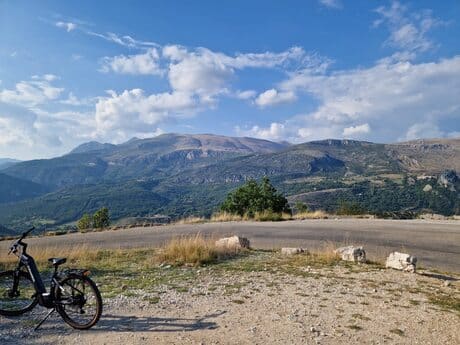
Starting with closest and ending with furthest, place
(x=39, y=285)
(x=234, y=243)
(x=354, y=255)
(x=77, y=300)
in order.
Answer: (x=77, y=300)
(x=39, y=285)
(x=354, y=255)
(x=234, y=243)

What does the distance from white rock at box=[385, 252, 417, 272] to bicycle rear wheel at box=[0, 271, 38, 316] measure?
351 inches

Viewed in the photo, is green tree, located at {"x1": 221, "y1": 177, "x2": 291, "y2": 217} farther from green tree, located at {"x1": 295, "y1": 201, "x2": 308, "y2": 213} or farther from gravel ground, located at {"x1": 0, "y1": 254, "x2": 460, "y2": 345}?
gravel ground, located at {"x1": 0, "y1": 254, "x2": 460, "y2": 345}

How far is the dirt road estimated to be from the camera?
13.8 meters

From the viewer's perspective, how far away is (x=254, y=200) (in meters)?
29.8

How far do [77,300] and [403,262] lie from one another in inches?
330

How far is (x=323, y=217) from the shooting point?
983 inches

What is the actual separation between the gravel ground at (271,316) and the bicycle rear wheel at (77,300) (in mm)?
185

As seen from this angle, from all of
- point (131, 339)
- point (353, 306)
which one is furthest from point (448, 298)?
point (131, 339)

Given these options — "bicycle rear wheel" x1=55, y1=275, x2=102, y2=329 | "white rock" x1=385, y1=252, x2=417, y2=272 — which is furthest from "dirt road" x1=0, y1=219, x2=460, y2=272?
"bicycle rear wheel" x1=55, y1=275, x2=102, y2=329

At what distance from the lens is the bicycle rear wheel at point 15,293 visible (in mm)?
6512

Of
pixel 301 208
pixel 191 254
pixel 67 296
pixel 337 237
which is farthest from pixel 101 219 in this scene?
pixel 67 296

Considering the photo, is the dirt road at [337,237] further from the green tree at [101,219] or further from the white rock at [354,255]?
the green tree at [101,219]

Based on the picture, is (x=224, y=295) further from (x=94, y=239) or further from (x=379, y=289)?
(x=94, y=239)

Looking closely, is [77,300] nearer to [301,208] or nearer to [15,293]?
[15,293]
